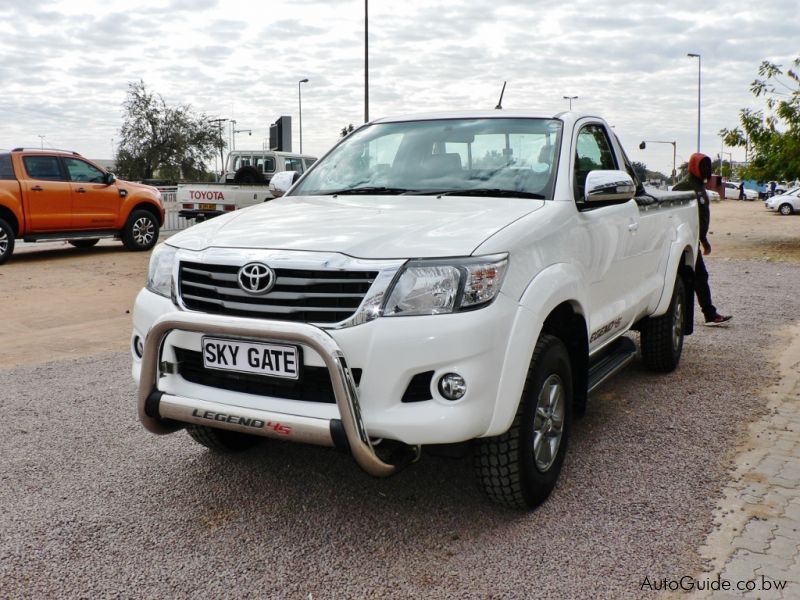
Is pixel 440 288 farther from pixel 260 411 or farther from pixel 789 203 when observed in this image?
pixel 789 203

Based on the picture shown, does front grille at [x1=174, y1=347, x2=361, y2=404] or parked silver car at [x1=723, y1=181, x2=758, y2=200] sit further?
parked silver car at [x1=723, y1=181, x2=758, y2=200]

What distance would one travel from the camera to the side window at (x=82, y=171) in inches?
580

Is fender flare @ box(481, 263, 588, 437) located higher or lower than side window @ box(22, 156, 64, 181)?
lower

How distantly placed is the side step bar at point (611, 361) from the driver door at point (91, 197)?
1216 centimetres

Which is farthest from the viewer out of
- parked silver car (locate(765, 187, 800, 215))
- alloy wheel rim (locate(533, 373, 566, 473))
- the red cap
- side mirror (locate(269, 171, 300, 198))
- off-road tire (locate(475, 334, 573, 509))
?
parked silver car (locate(765, 187, 800, 215))

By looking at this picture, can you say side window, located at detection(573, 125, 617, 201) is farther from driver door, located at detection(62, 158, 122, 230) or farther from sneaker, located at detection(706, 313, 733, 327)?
driver door, located at detection(62, 158, 122, 230)

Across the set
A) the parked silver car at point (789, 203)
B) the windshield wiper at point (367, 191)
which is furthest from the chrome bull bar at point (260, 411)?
the parked silver car at point (789, 203)

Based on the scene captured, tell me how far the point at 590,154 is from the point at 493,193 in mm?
988

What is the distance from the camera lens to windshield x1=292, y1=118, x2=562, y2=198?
4.12m

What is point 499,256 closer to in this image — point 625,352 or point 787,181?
point 625,352

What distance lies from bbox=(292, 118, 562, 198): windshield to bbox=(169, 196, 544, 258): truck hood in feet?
0.62

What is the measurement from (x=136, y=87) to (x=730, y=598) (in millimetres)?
50228

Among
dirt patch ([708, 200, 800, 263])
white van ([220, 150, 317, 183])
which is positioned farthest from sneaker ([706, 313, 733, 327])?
white van ([220, 150, 317, 183])

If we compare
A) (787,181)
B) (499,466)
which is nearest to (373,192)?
(499,466)
